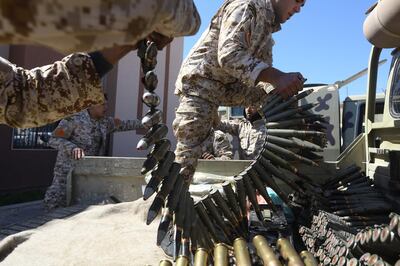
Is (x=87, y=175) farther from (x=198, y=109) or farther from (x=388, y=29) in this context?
(x=388, y=29)

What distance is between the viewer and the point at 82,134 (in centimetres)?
530

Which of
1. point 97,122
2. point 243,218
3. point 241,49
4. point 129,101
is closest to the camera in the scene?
point 241,49

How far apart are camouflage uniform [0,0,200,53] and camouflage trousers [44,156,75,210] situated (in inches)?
163

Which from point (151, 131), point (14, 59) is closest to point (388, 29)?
point (151, 131)

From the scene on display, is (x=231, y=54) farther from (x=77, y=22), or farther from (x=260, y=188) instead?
(x=77, y=22)

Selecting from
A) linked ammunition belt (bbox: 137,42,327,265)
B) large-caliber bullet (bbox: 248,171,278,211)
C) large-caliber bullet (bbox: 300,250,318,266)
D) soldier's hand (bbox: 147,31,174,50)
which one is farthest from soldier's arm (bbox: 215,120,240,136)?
soldier's hand (bbox: 147,31,174,50)

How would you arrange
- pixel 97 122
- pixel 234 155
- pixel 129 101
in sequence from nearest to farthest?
pixel 97 122
pixel 234 155
pixel 129 101

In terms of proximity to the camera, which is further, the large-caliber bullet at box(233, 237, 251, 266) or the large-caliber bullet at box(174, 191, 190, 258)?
the large-caliber bullet at box(174, 191, 190, 258)

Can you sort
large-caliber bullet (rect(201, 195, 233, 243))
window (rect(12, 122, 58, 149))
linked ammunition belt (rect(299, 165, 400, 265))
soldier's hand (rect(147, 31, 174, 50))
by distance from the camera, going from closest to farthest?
soldier's hand (rect(147, 31, 174, 50)) < linked ammunition belt (rect(299, 165, 400, 265)) < large-caliber bullet (rect(201, 195, 233, 243)) < window (rect(12, 122, 58, 149))

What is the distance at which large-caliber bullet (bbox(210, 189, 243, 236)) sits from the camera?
111 inches

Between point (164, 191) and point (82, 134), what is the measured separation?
3.30 m

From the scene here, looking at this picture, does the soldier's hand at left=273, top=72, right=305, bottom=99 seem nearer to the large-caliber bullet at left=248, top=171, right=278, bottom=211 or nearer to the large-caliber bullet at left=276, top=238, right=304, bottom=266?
the large-caliber bullet at left=248, top=171, right=278, bottom=211

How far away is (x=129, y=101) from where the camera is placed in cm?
1105

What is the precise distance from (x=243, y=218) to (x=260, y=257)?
2.64ft
